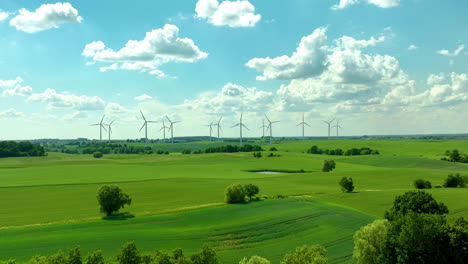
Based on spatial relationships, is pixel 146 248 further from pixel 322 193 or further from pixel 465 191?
pixel 465 191

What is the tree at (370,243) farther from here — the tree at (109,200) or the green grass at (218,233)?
the tree at (109,200)

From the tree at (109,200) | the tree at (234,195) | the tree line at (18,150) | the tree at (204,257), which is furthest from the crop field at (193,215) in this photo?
the tree line at (18,150)

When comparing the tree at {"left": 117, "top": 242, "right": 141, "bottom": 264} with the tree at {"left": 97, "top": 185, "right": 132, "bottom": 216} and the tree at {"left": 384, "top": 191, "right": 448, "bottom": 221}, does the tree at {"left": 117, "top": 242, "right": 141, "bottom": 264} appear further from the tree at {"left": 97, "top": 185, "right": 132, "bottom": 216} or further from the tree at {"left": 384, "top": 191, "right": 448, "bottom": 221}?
the tree at {"left": 384, "top": 191, "right": 448, "bottom": 221}

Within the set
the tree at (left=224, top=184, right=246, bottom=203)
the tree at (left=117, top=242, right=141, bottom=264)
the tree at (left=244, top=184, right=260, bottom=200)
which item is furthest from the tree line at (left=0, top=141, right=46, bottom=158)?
the tree at (left=117, top=242, right=141, bottom=264)

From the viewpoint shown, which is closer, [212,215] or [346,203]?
[212,215]

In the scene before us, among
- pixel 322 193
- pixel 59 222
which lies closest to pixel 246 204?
pixel 322 193

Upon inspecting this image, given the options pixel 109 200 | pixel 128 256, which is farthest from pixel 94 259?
pixel 109 200
